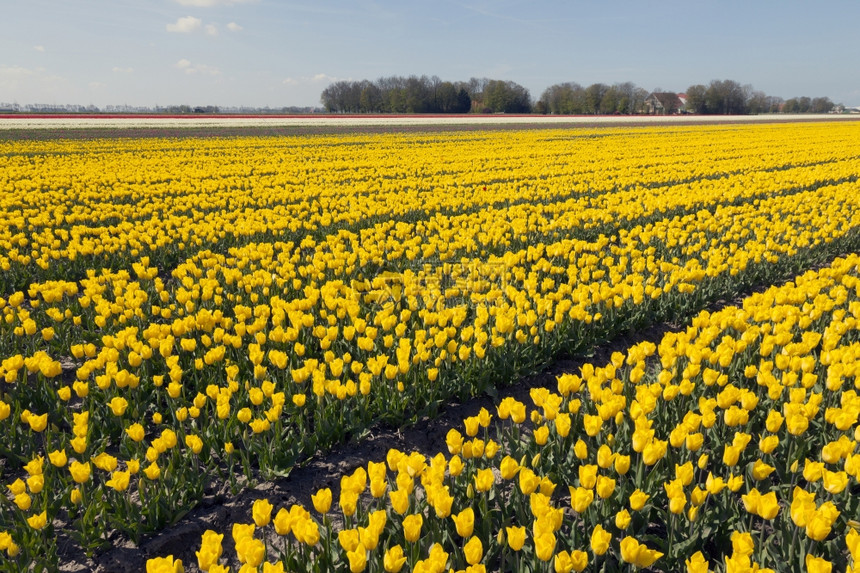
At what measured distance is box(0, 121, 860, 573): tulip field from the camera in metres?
2.70

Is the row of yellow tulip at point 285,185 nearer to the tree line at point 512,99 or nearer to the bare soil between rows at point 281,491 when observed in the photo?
the bare soil between rows at point 281,491

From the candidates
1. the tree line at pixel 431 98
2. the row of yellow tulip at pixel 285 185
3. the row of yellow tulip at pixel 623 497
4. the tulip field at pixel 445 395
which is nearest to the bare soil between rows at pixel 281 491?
the tulip field at pixel 445 395

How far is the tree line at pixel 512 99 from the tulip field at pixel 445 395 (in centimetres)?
9984

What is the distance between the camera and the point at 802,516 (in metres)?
2.37

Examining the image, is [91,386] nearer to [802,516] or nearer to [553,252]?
[802,516]

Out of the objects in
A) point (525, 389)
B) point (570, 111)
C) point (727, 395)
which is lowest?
point (525, 389)

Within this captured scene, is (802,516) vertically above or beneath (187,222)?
beneath

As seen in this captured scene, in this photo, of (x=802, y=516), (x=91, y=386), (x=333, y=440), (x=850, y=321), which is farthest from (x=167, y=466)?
(x=850, y=321)

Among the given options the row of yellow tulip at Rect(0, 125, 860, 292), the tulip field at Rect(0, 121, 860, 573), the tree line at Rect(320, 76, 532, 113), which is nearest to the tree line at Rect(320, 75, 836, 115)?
the tree line at Rect(320, 76, 532, 113)

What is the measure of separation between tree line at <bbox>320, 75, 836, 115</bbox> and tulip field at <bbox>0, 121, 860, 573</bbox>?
9984cm

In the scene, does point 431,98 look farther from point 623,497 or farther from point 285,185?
point 623,497

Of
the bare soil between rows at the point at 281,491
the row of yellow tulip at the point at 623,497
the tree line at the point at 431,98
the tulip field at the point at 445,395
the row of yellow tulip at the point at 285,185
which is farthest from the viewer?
the tree line at the point at 431,98

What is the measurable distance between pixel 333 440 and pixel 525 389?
205 centimetres

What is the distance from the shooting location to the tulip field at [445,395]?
2.70 metres
